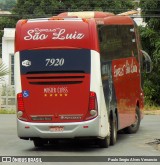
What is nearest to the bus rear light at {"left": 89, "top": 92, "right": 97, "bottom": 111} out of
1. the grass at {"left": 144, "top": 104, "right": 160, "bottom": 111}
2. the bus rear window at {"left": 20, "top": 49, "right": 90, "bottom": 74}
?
the bus rear window at {"left": 20, "top": 49, "right": 90, "bottom": 74}

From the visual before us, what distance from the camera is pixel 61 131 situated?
1590 cm

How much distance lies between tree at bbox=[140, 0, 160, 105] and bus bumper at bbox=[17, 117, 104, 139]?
20.1m

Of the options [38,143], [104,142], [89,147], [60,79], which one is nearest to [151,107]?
[89,147]

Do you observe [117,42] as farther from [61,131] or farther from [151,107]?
[151,107]

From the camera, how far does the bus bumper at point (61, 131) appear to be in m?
15.8

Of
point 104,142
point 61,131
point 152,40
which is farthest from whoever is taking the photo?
point 152,40

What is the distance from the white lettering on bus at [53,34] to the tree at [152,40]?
65.3ft

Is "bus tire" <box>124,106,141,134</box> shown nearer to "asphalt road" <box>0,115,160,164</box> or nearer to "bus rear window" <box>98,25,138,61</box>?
"asphalt road" <box>0,115,160,164</box>

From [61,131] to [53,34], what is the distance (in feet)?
7.96

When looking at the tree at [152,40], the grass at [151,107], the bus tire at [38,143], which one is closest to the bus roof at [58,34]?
the bus tire at [38,143]

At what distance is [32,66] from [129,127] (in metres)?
6.02

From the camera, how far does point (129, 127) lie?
2103 cm

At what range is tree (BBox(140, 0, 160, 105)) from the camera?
3594 centimetres

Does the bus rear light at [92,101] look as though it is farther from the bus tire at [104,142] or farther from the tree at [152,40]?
the tree at [152,40]
